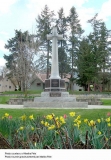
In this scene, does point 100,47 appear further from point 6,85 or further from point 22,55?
point 6,85

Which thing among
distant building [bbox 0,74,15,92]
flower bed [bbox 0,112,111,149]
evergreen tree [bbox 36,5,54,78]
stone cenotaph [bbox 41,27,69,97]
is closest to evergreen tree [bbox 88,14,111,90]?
evergreen tree [bbox 36,5,54,78]

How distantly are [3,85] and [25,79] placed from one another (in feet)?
43.7

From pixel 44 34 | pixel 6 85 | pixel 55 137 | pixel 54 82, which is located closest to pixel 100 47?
pixel 44 34

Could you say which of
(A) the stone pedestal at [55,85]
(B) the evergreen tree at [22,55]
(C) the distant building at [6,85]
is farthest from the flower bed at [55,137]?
(C) the distant building at [6,85]

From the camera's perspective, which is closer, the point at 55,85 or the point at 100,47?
the point at 55,85

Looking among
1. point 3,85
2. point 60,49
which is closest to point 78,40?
point 60,49

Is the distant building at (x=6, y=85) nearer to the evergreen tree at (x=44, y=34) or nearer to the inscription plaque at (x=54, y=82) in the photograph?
the evergreen tree at (x=44, y=34)

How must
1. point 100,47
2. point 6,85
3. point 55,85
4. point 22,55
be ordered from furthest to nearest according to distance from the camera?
point 6,85 → point 100,47 → point 22,55 → point 55,85

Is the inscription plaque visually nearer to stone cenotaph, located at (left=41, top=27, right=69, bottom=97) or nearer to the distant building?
stone cenotaph, located at (left=41, top=27, right=69, bottom=97)

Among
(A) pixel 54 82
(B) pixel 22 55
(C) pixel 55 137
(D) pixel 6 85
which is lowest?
(C) pixel 55 137

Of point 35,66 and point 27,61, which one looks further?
point 35,66
